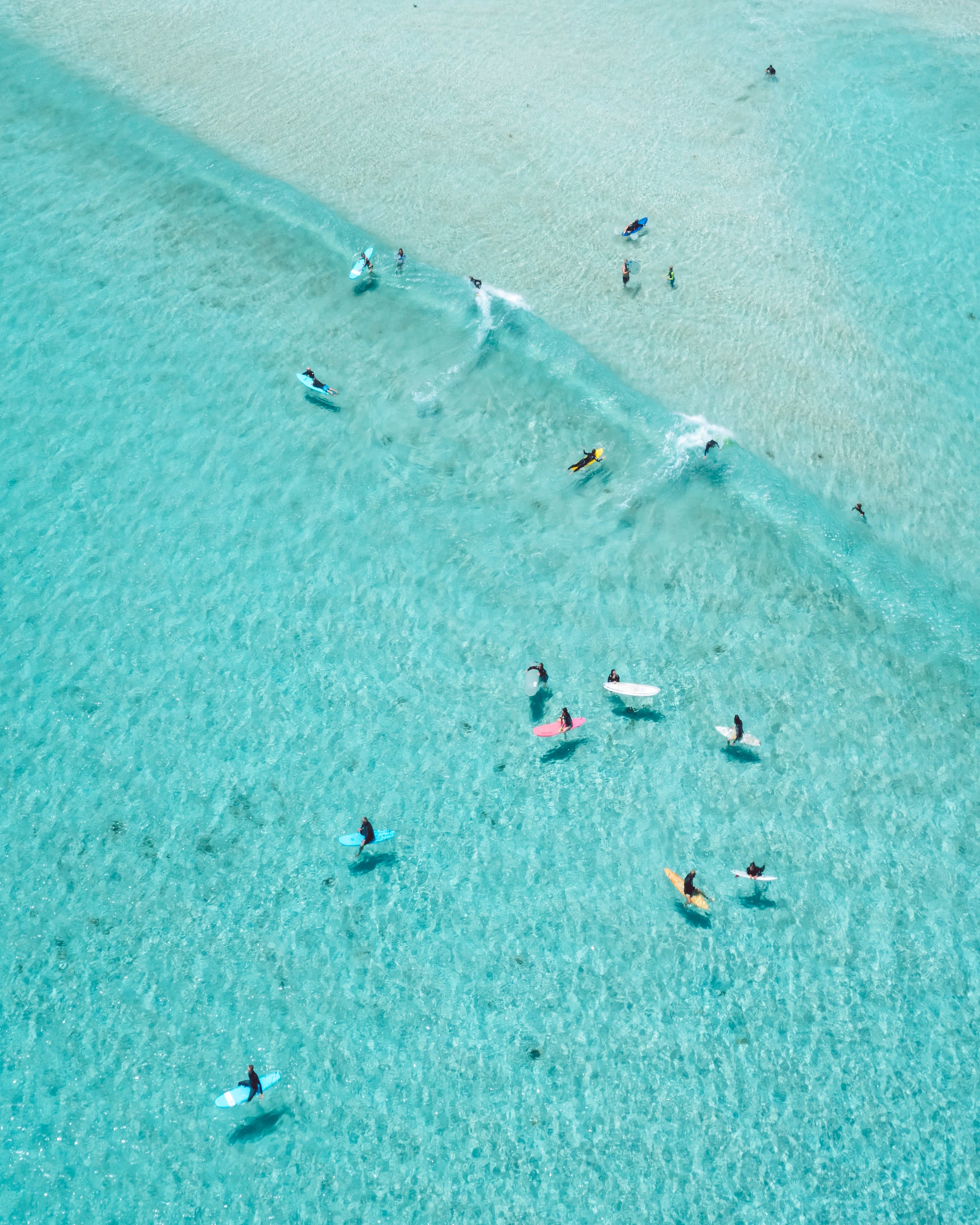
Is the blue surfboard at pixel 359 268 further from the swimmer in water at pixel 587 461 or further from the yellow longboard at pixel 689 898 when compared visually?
the yellow longboard at pixel 689 898

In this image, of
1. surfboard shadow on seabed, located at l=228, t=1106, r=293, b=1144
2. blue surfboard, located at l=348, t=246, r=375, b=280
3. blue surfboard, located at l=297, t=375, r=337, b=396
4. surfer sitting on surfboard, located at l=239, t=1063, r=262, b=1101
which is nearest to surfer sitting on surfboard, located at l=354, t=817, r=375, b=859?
surfer sitting on surfboard, located at l=239, t=1063, r=262, b=1101

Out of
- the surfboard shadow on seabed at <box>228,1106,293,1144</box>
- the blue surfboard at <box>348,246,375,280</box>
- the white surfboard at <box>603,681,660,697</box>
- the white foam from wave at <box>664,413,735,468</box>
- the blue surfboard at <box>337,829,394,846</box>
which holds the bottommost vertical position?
the surfboard shadow on seabed at <box>228,1106,293,1144</box>

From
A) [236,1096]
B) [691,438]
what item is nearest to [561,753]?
[236,1096]

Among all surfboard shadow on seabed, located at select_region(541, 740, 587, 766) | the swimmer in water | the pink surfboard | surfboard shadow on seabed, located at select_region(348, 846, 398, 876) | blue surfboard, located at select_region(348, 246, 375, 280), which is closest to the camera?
surfboard shadow on seabed, located at select_region(348, 846, 398, 876)

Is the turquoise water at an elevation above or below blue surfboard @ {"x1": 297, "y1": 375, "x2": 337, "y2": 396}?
below

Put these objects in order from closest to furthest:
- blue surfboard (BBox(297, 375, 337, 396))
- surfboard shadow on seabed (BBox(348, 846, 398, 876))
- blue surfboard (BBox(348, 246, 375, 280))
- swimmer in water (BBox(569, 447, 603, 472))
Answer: surfboard shadow on seabed (BBox(348, 846, 398, 876))
swimmer in water (BBox(569, 447, 603, 472))
blue surfboard (BBox(297, 375, 337, 396))
blue surfboard (BBox(348, 246, 375, 280))

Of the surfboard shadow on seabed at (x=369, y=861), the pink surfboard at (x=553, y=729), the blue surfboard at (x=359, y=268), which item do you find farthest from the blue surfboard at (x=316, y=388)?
the surfboard shadow on seabed at (x=369, y=861)

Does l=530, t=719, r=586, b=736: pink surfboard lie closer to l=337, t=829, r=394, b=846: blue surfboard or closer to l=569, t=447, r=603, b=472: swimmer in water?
l=337, t=829, r=394, b=846: blue surfboard

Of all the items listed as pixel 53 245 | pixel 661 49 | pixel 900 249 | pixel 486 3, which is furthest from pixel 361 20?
pixel 900 249
